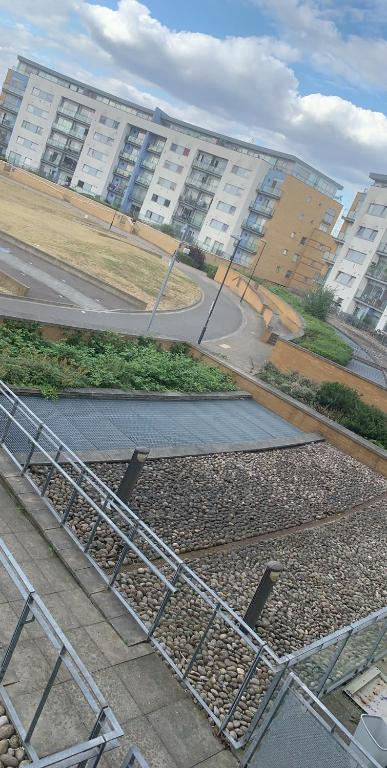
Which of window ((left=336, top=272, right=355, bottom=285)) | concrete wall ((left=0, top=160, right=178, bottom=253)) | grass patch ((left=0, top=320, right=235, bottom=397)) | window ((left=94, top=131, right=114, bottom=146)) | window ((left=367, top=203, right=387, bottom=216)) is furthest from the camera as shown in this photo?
window ((left=94, top=131, right=114, bottom=146))

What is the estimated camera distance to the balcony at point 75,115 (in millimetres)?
84500

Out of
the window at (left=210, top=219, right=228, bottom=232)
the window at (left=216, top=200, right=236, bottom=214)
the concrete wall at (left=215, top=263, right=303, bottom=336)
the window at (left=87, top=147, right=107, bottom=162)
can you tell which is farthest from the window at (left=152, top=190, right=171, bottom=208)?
the concrete wall at (left=215, top=263, right=303, bottom=336)

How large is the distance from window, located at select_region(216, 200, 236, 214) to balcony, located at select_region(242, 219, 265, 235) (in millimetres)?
2408

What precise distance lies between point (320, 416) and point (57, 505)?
11.5 m

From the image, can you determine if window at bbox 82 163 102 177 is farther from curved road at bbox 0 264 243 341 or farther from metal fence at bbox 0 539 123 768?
metal fence at bbox 0 539 123 768

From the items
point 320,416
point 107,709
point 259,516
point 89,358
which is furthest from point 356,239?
point 107,709

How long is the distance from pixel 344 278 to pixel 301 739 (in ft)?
181

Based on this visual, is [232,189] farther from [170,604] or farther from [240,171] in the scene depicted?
[170,604]

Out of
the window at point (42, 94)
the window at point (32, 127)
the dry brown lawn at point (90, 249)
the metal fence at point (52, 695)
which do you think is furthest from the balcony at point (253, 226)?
the metal fence at point (52, 695)

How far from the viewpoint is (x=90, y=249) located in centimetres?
4122

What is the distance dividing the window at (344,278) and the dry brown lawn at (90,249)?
57.3 ft

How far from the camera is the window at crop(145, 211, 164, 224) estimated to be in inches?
3106

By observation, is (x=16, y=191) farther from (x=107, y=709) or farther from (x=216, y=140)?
(x=107, y=709)

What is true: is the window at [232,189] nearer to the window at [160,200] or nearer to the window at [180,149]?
the window at [180,149]
